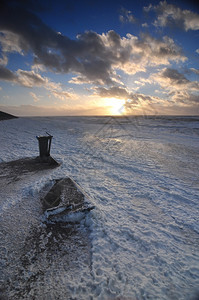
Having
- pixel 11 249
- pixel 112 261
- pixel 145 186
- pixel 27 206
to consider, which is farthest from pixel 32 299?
pixel 145 186

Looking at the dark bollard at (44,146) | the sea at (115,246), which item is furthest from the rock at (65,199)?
the dark bollard at (44,146)

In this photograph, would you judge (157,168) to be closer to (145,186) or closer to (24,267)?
(145,186)

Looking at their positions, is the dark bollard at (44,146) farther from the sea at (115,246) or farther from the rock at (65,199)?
the rock at (65,199)

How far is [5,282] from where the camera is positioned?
1857 mm

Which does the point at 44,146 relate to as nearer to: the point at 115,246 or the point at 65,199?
the point at 65,199

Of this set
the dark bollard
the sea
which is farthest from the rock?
the dark bollard

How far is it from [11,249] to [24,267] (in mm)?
437

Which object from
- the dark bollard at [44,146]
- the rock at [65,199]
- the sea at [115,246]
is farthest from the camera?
the dark bollard at [44,146]

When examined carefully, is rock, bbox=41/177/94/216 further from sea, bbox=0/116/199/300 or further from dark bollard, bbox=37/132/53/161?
dark bollard, bbox=37/132/53/161

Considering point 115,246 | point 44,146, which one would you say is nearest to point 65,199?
point 115,246

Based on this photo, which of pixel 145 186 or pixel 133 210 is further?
pixel 145 186

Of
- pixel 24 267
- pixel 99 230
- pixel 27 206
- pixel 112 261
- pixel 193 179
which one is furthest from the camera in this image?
pixel 193 179

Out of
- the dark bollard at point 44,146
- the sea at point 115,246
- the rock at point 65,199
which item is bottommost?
the sea at point 115,246

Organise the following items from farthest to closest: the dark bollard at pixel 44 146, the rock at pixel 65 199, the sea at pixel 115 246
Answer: the dark bollard at pixel 44 146
the rock at pixel 65 199
the sea at pixel 115 246
